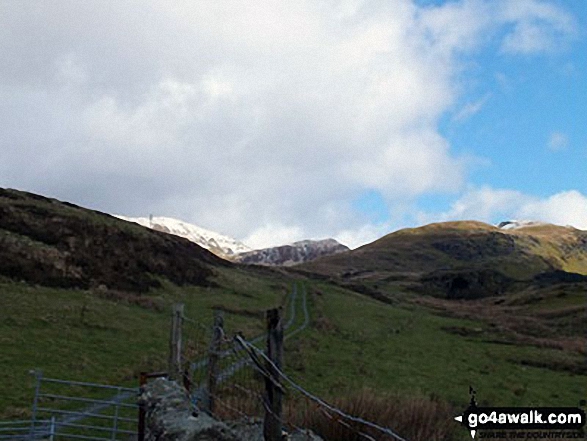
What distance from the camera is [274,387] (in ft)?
25.7

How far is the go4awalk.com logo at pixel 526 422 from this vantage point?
11.0 meters

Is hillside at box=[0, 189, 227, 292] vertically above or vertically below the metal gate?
above

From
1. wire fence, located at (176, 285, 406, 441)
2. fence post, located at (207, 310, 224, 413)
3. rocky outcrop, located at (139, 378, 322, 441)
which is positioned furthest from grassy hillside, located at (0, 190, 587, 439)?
rocky outcrop, located at (139, 378, 322, 441)

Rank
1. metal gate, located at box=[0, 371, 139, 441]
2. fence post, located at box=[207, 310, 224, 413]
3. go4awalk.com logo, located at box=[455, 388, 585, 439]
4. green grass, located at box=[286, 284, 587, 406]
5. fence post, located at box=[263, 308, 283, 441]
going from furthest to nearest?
green grass, located at box=[286, 284, 587, 406] < metal gate, located at box=[0, 371, 139, 441] < fence post, located at box=[207, 310, 224, 413] < go4awalk.com logo, located at box=[455, 388, 585, 439] < fence post, located at box=[263, 308, 283, 441]

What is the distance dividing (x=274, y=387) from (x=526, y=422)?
6163mm

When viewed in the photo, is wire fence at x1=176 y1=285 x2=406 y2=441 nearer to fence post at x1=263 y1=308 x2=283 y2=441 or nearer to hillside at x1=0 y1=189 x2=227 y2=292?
fence post at x1=263 y1=308 x2=283 y2=441

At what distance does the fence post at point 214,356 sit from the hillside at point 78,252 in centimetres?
3417

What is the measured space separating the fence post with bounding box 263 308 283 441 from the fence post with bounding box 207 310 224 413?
11.2 feet

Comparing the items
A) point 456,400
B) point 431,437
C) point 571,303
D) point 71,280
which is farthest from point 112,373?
point 571,303

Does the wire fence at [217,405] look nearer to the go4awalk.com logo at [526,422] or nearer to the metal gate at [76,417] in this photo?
the metal gate at [76,417]

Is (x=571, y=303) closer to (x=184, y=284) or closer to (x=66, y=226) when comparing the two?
(x=184, y=284)

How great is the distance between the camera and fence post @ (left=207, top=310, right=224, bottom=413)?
36.8 feet

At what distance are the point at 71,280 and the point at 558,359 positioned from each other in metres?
37.7

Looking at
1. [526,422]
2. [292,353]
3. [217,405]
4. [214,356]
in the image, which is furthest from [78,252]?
[526,422]
